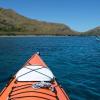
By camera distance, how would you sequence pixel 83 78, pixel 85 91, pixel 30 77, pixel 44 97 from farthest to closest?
1. pixel 83 78
2. pixel 85 91
3. pixel 30 77
4. pixel 44 97

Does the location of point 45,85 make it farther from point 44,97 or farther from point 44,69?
point 44,69

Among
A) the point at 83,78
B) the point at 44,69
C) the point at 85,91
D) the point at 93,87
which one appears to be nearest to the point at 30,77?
the point at 44,69

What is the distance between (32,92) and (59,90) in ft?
6.32

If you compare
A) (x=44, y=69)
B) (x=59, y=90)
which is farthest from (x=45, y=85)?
(x=44, y=69)

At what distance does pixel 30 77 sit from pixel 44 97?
4045 mm

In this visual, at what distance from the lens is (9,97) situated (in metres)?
14.1

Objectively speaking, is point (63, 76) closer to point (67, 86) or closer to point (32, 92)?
point (67, 86)

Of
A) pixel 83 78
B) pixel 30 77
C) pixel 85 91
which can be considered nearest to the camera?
pixel 30 77

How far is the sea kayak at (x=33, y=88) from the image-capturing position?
14.3 meters

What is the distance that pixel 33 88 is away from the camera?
15.6 metres

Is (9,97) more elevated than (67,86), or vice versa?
(9,97)

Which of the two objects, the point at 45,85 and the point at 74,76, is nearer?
the point at 45,85

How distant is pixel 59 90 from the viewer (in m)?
15.9

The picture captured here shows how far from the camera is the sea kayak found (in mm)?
14266
